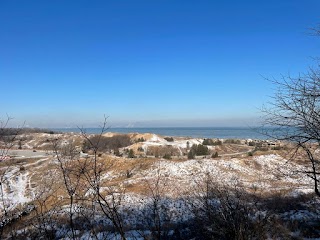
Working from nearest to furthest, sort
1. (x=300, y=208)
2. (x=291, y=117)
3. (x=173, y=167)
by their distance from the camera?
(x=291, y=117)
(x=300, y=208)
(x=173, y=167)

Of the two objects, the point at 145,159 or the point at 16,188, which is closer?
the point at 16,188

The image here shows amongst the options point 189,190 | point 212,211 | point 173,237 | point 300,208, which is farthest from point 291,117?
point 189,190

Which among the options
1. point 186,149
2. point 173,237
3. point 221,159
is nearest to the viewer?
point 173,237

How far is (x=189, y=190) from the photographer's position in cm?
2036

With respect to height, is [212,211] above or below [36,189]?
above

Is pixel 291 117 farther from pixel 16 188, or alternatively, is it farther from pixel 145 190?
pixel 16 188

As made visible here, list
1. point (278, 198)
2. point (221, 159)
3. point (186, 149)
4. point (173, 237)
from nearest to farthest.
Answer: point (173, 237)
point (278, 198)
point (221, 159)
point (186, 149)

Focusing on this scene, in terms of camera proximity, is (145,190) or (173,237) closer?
(173,237)

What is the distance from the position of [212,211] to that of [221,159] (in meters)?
23.1

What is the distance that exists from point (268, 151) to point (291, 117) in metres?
27.1

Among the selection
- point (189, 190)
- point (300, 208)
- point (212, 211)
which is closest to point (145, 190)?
point (189, 190)

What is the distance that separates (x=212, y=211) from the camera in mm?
5750

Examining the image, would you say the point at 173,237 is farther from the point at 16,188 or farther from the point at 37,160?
the point at 37,160

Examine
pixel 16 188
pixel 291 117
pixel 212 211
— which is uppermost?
pixel 291 117
